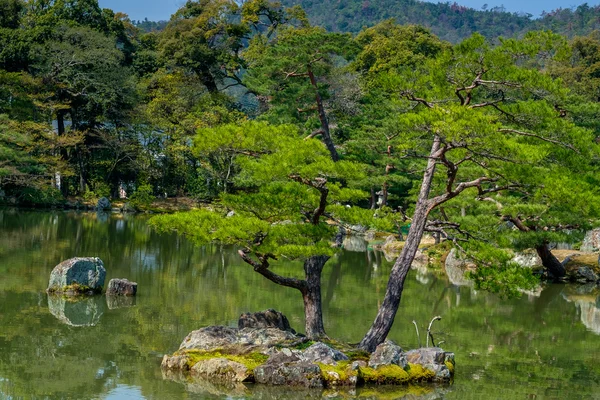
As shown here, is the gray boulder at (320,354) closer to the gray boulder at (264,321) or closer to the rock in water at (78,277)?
the gray boulder at (264,321)

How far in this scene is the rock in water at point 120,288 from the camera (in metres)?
15.1

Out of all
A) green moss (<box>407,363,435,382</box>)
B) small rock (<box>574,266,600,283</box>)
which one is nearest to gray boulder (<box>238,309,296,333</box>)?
green moss (<box>407,363,435,382</box>)

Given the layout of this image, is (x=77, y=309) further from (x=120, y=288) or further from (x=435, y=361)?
(x=435, y=361)

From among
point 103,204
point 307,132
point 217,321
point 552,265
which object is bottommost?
point 217,321

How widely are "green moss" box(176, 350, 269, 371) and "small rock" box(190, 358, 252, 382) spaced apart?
8 centimetres

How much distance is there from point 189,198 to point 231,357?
33056mm

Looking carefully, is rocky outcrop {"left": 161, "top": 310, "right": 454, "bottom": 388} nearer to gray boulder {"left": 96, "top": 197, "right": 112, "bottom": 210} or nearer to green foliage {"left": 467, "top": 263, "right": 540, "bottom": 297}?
green foliage {"left": 467, "top": 263, "right": 540, "bottom": 297}

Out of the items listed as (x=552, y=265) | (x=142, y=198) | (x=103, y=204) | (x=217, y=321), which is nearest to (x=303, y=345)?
(x=217, y=321)

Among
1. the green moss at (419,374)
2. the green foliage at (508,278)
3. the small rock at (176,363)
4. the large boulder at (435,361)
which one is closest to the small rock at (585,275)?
the green foliage at (508,278)

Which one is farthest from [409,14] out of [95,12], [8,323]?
[8,323]

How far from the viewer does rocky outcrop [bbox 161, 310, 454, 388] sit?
936 centimetres

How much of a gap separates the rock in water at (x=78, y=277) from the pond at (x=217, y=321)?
1.50ft

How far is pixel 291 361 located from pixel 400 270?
198cm

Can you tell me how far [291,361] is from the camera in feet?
31.3
